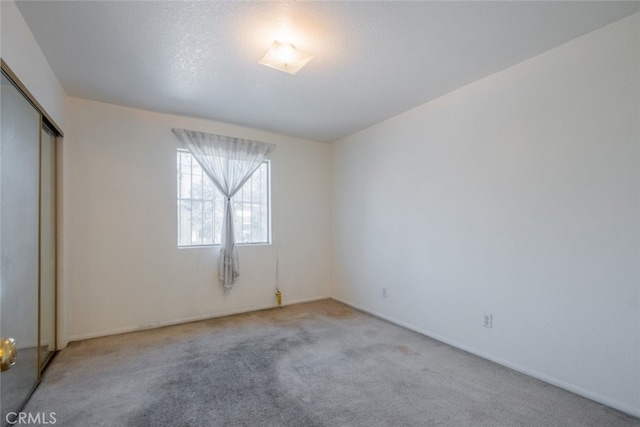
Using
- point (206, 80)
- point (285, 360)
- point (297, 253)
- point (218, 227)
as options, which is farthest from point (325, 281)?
point (206, 80)

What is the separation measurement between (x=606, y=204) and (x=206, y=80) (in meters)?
3.37

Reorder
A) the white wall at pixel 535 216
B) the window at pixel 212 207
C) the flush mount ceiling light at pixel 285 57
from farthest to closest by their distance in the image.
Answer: the window at pixel 212 207 → the flush mount ceiling light at pixel 285 57 → the white wall at pixel 535 216

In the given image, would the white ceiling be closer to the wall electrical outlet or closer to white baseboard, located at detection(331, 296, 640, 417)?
the wall electrical outlet

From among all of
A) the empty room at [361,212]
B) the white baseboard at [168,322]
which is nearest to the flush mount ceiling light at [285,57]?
the empty room at [361,212]

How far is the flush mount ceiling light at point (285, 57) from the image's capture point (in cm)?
217

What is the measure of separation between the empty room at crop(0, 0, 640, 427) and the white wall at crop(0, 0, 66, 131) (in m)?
0.03

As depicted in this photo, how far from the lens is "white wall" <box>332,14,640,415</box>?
200cm

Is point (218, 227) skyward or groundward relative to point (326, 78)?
groundward

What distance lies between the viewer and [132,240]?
343cm

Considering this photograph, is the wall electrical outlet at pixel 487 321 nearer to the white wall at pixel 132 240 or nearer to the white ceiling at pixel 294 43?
the white ceiling at pixel 294 43

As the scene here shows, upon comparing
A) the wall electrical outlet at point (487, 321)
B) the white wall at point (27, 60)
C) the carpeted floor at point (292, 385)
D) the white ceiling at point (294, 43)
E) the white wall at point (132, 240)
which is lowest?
the carpeted floor at point (292, 385)

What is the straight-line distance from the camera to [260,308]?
4242 mm

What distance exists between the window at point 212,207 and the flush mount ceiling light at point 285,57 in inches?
80.5

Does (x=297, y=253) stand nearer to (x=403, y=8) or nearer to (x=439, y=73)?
(x=439, y=73)
